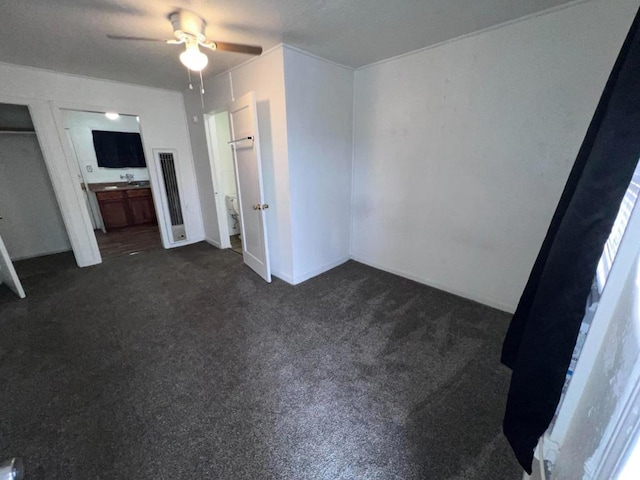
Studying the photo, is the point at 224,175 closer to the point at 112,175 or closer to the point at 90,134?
the point at 112,175

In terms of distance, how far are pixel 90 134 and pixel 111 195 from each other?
1351 mm

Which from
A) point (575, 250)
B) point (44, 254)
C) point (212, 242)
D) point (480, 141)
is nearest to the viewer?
point (575, 250)

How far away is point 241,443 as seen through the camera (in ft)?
4.39

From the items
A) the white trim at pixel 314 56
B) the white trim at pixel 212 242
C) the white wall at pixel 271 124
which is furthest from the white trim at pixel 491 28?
the white trim at pixel 212 242

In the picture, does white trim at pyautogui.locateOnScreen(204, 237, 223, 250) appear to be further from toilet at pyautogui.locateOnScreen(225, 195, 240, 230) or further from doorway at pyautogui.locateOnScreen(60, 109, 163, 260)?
doorway at pyautogui.locateOnScreen(60, 109, 163, 260)

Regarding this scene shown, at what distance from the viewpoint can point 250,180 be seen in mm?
2898

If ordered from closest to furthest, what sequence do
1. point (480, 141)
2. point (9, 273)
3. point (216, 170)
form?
point (480, 141), point (9, 273), point (216, 170)

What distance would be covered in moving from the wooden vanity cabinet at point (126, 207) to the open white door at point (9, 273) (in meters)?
2.77

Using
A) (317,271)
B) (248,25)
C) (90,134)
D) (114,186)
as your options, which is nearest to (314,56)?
(248,25)

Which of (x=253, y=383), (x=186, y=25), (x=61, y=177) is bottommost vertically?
(x=253, y=383)

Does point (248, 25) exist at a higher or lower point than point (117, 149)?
higher

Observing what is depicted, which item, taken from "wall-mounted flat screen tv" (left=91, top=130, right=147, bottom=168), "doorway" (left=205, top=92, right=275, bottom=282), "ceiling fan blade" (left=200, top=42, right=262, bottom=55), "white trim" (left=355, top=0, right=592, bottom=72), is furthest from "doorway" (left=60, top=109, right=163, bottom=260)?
"white trim" (left=355, top=0, right=592, bottom=72)

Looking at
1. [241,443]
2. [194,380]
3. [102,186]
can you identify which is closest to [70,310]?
[194,380]

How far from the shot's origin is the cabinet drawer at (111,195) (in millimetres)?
5234
